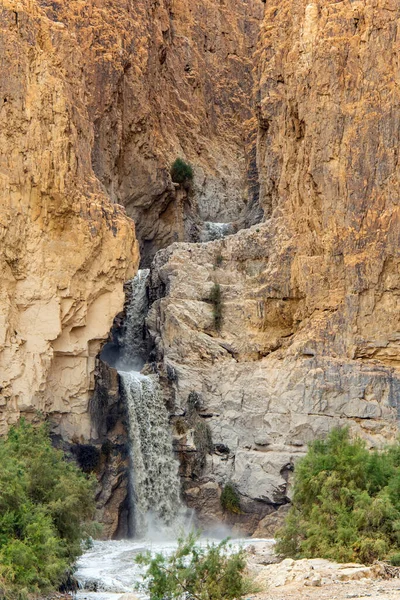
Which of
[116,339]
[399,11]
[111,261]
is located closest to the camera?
[111,261]

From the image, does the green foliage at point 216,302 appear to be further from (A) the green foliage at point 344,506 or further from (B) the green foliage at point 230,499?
(A) the green foliage at point 344,506

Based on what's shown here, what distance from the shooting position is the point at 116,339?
142 feet

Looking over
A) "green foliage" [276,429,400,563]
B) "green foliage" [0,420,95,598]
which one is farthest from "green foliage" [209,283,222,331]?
"green foliage" [0,420,95,598]

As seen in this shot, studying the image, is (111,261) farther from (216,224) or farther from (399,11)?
(216,224)

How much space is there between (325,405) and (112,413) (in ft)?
25.7

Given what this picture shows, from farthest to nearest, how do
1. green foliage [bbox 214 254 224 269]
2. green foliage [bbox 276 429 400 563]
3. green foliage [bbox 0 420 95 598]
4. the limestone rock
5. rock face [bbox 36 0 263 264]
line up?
rock face [bbox 36 0 263 264] → green foliage [bbox 214 254 224 269] → green foliage [bbox 276 429 400 563] → green foliage [bbox 0 420 95 598] → the limestone rock

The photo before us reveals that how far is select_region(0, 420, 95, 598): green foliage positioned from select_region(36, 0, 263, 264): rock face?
1935 cm


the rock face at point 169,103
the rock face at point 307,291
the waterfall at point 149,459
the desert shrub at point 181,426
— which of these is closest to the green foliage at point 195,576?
the rock face at point 307,291

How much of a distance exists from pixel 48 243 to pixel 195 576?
15.9 metres

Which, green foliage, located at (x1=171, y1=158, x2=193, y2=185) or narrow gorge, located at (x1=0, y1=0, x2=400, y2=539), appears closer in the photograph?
narrow gorge, located at (x1=0, y1=0, x2=400, y2=539)

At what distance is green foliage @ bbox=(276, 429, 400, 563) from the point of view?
2667cm

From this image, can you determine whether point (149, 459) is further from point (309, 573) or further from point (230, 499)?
point (309, 573)

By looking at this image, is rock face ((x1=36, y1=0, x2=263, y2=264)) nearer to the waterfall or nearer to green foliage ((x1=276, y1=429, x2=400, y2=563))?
the waterfall

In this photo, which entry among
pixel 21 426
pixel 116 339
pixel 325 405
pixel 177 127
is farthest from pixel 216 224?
pixel 21 426
